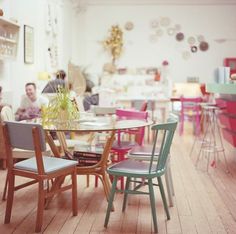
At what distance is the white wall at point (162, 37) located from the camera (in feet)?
31.8

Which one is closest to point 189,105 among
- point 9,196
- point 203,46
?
point 203,46

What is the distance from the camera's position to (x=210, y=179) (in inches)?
178

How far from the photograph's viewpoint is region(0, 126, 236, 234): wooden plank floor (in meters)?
3.03

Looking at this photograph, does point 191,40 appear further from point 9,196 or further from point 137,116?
point 9,196

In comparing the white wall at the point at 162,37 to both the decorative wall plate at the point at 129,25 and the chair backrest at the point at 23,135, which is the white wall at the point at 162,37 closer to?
the decorative wall plate at the point at 129,25

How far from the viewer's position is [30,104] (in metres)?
5.59

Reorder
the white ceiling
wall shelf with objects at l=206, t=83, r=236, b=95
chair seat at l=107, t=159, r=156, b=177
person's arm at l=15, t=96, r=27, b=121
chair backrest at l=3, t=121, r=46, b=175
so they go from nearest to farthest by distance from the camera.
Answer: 1. chair backrest at l=3, t=121, r=46, b=175
2. chair seat at l=107, t=159, r=156, b=177
3. wall shelf with objects at l=206, t=83, r=236, b=95
4. person's arm at l=15, t=96, r=27, b=121
5. the white ceiling

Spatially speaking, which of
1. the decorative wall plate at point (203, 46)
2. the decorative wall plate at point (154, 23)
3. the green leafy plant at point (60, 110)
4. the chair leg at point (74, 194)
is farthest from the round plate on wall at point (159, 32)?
the chair leg at point (74, 194)

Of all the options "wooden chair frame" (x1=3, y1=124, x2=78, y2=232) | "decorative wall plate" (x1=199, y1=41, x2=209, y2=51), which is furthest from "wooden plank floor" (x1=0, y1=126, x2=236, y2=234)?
"decorative wall plate" (x1=199, y1=41, x2=209, y2=51)

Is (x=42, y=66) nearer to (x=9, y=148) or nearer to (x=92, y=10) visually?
(x=92, y=10)

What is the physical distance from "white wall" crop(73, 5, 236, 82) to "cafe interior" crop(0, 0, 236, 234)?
0.02 m

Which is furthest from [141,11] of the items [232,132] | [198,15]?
[232,132]

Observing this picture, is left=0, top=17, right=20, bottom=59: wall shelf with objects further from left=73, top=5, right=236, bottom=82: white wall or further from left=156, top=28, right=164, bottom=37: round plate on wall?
left=156, top=28, right=164, bottom=37: round plate on wall

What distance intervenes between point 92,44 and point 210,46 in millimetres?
2890
